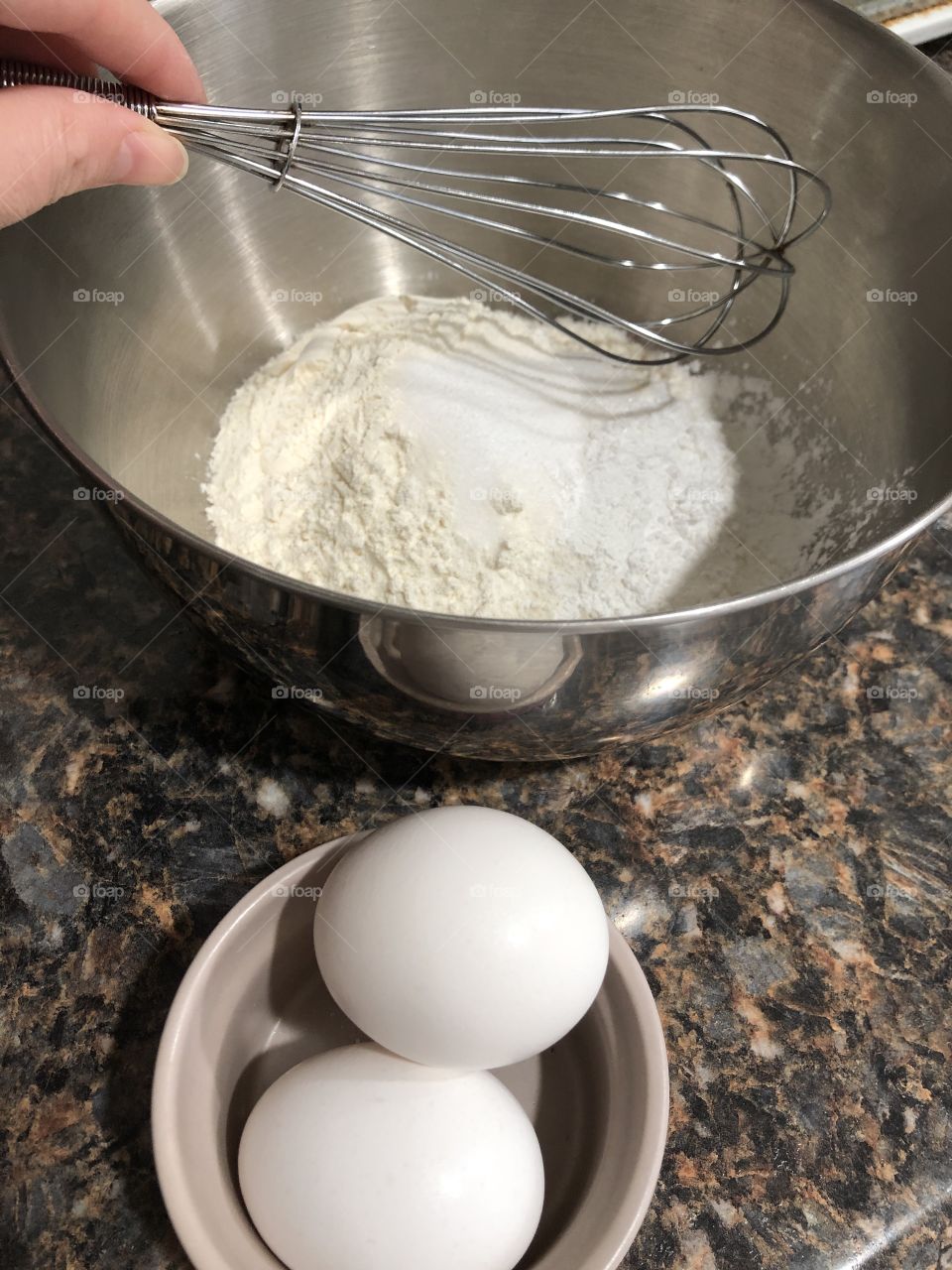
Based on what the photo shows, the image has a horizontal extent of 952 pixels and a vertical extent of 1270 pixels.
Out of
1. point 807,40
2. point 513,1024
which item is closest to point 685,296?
point 807,40

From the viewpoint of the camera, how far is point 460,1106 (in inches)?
18.0

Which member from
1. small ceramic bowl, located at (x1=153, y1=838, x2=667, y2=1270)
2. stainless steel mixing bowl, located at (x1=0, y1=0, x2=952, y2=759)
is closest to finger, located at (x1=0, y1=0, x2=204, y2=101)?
stainless steel mixing bowl, located at (x1=0, y1=0, x2=952, y2=759)

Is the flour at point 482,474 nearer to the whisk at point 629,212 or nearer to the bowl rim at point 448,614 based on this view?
the whisk at point 629,212

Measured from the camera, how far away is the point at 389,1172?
432 millimetres

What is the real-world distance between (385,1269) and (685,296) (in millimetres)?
796

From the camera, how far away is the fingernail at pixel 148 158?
19.8 inches

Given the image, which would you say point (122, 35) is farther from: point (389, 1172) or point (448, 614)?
point (389, 1172)

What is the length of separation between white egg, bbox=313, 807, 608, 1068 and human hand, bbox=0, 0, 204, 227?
14.8 inches

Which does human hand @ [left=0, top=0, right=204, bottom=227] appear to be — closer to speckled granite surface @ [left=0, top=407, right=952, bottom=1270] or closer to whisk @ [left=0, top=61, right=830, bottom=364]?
whisk @ [left=0, top=61, right=830, bottom=364]

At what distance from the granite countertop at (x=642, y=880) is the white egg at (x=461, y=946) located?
5.1 inches

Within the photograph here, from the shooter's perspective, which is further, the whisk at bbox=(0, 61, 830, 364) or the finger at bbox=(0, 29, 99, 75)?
the whisk at bbox=(0, 61, 830, 364)

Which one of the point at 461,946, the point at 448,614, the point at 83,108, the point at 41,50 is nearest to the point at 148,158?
the point at 83,108

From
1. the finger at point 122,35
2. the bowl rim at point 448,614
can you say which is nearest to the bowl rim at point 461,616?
the bowl rim at point 448,614

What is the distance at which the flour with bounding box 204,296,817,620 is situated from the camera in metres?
0.69
